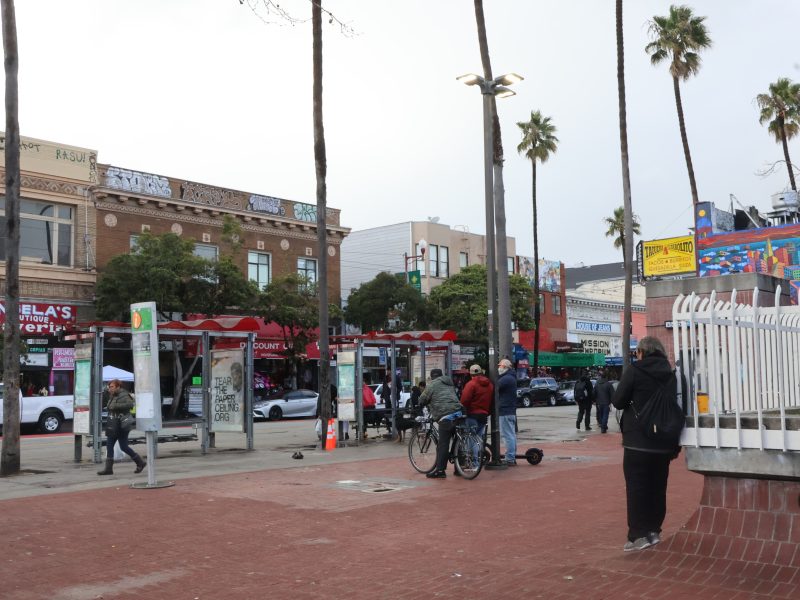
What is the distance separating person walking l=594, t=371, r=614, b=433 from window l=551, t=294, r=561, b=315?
147 feet

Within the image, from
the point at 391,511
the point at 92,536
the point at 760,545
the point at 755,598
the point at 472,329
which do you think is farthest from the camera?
the point at 472,329

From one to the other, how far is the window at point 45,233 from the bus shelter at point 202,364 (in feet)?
60.3

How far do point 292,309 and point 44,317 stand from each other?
423 inches

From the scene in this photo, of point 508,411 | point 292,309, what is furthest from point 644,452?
point 292,309

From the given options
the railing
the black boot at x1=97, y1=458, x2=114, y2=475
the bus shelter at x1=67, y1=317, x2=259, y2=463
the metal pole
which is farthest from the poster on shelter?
the railing

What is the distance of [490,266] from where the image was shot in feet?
49.1

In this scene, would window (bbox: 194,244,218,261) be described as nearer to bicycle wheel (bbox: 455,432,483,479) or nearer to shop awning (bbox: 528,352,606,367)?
shop awning (bbox: 528,352,606,367)

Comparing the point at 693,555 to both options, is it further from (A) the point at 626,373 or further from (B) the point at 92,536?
(B) the point at 92,536

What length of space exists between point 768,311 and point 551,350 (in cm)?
6127

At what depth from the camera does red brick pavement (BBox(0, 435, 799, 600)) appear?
637cm

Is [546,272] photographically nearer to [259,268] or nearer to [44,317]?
[259,268]

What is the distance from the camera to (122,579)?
6.90 meters

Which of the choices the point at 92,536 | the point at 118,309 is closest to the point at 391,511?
the point at 92,536

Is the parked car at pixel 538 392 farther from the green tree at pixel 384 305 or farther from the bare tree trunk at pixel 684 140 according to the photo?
the bare tree trunk at pixel 684 140
